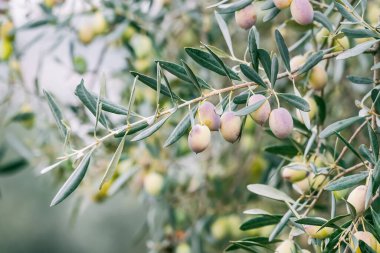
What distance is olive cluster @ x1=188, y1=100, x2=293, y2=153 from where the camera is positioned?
0.78 m

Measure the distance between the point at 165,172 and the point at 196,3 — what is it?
50 centimetres

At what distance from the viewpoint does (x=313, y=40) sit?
102cm

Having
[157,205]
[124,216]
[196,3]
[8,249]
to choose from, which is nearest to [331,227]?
[157,205]

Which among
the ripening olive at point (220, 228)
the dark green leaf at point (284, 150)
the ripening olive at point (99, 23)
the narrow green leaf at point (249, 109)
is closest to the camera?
the narrow green leaf at point (249, 109)

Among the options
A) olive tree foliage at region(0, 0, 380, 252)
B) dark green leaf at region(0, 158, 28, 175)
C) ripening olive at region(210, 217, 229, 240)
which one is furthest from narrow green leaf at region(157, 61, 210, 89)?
dark green leaf at region(0, 158, 28, 175)

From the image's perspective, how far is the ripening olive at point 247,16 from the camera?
905 millimetres

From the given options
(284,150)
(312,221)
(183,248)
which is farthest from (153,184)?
(312,221)

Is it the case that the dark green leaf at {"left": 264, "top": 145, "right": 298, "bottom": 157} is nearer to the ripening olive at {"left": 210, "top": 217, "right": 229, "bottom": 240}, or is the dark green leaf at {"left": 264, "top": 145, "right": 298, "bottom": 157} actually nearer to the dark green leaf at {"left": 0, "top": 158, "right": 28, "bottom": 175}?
the ripening olive at {"left": 210, "top": 217, "right": 229, "bottom": 240}

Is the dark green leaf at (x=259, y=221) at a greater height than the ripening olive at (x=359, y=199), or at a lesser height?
lesser

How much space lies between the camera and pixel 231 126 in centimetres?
78

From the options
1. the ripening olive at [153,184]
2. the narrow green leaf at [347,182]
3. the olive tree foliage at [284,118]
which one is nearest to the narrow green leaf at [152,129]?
the olive tree foliage at [284,118]

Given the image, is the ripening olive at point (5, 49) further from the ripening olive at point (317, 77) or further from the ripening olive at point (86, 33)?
the ripening olive at point (317, 77)

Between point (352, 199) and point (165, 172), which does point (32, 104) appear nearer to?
point (165, 172)

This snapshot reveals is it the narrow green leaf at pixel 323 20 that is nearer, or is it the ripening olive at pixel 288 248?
the ripening olive at pixel 288 248
